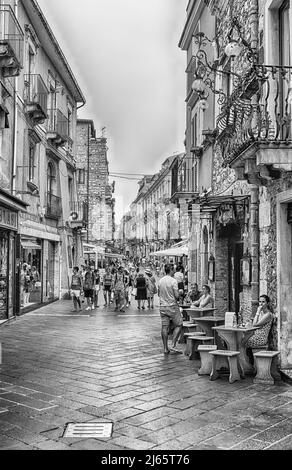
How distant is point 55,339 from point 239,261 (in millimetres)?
4630

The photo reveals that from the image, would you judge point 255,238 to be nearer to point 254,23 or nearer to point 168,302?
point 168,302

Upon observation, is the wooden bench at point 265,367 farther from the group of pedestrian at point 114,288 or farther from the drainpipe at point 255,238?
the group of pedestrian at point 114,288

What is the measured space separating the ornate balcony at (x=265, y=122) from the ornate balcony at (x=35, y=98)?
887 centimetres

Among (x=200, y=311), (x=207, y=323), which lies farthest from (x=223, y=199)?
(x=207, y=323)

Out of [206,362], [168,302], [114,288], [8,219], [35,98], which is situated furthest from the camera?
[114,288]

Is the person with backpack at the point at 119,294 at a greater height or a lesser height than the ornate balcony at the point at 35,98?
lesser

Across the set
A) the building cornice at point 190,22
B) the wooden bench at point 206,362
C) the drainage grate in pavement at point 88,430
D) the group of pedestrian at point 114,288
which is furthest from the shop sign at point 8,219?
the drainage grate in pavement at point 88,430

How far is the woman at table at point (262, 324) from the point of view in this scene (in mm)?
7781

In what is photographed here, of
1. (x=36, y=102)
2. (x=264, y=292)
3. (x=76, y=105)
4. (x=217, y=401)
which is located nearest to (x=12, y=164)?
(x=36, y=102)

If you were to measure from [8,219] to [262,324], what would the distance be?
8.63 metres

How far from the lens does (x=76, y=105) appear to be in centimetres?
2744

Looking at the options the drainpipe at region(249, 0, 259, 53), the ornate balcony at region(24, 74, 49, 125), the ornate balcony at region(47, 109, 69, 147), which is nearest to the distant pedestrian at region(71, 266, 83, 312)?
the ornate balcony at region(24, 74, 49, 125)

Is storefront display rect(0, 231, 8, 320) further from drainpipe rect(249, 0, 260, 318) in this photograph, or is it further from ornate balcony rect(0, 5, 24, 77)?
drainpipe rect(249, 0, 260, 318)

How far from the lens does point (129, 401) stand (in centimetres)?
605
